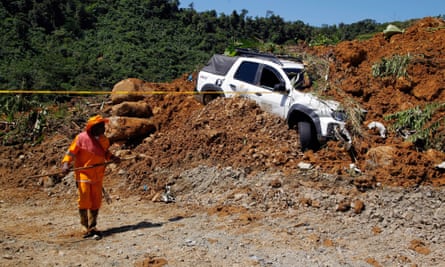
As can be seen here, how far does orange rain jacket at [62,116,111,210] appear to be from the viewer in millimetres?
6453

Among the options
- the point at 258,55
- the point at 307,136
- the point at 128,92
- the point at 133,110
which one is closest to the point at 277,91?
the point at 307,136

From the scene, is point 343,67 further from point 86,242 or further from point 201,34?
point 201,34

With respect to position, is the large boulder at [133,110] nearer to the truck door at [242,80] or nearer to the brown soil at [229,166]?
the brown soil at [229,166]

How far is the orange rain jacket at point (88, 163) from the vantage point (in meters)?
6.45

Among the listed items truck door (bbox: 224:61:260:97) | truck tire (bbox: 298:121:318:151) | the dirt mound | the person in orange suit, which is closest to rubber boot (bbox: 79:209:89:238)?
the person in orange suit

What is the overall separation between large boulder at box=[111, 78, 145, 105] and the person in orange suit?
4851 mm

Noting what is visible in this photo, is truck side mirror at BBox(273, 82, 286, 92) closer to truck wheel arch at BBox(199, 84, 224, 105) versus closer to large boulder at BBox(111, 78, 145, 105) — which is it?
truck wheel arch at BBox(199, 84, 224, 105)

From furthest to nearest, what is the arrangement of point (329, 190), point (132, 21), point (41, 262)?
1. point (132, 21)
2. point (329, 190)
3. point (41, 262)

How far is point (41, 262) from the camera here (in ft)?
18.2

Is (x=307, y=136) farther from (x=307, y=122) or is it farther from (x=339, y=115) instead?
(x=339, y=115)

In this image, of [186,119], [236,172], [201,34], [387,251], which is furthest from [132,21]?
[387,251]

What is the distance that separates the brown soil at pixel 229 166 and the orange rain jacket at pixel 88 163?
56 centimetres

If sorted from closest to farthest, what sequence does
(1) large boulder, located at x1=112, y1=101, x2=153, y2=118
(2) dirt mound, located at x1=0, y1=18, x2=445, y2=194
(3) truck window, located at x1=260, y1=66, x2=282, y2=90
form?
1. (2) dirt mound, located at x1=0, y1=18, x2=445, y2=194
2. (3) truck window, located at x1=260, y1=66, x2=282, y2=90
3. (1) large boulder, located at x1=112, y1=101, x2=153, y2=118

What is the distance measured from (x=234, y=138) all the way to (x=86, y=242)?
11.5 feet
